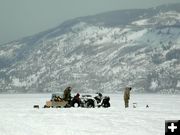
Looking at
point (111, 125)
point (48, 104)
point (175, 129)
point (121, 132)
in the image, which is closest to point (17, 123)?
point (111, 125)

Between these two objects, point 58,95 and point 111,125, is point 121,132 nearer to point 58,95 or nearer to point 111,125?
point 111,125

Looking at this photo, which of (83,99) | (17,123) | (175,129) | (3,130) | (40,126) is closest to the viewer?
(175,129)

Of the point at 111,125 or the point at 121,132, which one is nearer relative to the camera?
the point at 121,132

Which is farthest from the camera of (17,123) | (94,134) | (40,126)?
(17,123)

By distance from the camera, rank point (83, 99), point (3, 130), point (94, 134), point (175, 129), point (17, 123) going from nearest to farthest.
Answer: point (175, 129) < point (94, 134) < point (3, 130) < point (17, 123) < point (83, 99)

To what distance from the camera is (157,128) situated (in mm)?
20594

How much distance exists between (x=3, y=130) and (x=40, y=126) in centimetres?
214

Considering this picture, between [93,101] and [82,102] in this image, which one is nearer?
[93,101]

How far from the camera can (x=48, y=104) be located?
40.6 m

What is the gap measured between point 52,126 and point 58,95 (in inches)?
842

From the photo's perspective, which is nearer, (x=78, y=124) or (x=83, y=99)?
(x=78, y=124)

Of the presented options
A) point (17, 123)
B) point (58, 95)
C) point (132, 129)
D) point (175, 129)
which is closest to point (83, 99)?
point (58, 95)

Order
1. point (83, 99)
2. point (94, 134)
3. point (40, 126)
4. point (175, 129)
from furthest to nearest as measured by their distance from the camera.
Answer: point (83, 99) → point (40, 126) → point (94, 134) → point (175, 129)

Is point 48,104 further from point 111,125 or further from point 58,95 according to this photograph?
point 111,125
